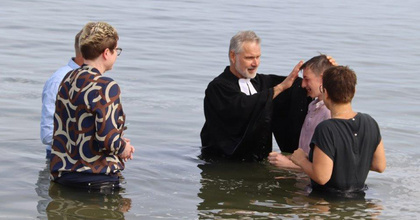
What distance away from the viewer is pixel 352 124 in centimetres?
793

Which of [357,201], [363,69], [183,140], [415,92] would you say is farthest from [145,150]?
[363,69]

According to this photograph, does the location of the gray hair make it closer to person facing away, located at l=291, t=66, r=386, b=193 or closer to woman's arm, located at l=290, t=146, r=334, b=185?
person facing away, located at l=291, t=66, r=386, b=193

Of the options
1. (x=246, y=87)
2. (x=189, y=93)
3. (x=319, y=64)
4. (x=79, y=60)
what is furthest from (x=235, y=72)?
(x=189, y=93)

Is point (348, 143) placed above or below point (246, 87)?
below

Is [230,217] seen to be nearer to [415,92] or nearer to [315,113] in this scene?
[315,113]

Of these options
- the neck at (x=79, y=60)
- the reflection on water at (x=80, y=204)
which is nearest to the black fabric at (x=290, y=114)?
the reflection on water at (x=80, y=204)

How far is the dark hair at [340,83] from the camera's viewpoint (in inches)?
306

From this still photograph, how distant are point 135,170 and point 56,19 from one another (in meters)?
14.1

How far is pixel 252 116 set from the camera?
9.84 metres

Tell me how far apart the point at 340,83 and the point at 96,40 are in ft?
6.74

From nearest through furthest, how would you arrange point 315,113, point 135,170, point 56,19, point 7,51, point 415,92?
point 315,113 → point 135,170 → point 415,92 → point 7,51 → point 56,19

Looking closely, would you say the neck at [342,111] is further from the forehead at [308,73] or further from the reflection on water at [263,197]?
the forehead at [308,73]

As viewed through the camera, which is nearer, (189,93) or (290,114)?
(290,114)

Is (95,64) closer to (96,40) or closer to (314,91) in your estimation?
(96,40)
